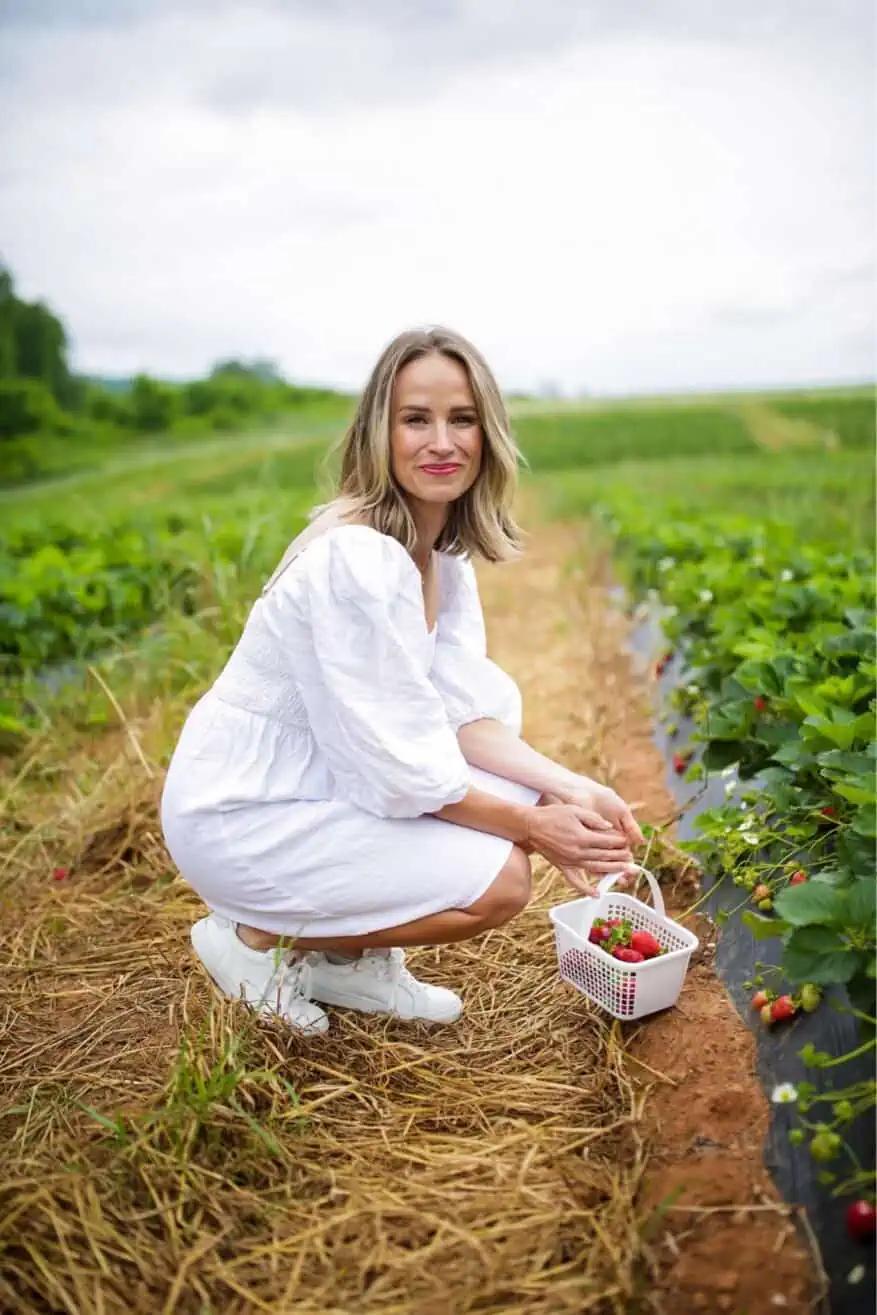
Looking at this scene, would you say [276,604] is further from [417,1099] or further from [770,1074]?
[770,1074]

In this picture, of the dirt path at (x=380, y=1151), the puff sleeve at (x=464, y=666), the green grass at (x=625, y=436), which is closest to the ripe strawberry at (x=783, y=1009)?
the dirt path at (x=380, y=1151)

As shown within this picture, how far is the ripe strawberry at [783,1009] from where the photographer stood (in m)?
2.04

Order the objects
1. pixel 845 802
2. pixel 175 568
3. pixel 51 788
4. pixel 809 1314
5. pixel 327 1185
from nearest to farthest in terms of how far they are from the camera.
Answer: pixel 809 1314
pixel 327 1185
pixel 845 802
pixel 51 788
pixel 175 568

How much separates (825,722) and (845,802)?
17cm

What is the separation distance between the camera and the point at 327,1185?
1.93 m

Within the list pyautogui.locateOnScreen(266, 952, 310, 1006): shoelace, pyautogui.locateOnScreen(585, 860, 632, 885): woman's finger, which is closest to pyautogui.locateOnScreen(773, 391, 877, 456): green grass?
pyautogui.locateOnScreen(585, 860, 632, 885): woman's finger

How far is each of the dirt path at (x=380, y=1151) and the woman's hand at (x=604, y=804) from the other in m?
0.41

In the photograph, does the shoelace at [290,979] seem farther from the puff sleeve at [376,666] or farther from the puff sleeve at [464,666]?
the puff sleeve at [464,666]

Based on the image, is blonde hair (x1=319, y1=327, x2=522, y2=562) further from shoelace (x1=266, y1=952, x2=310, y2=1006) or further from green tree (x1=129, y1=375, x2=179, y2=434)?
green tree (x1=129, y1=375, x2=179, y2=434)

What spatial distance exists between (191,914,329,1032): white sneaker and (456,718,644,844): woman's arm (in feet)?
1.99

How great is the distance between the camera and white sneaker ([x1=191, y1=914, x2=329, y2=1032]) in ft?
7.58

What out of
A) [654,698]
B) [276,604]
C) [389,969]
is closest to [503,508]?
[276,604]

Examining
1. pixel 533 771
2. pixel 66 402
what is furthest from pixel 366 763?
pixel 66 402

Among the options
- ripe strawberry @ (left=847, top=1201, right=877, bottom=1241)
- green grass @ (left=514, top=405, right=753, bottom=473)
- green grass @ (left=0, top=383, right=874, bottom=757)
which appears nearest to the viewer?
ripe strawberry @ (left=847, top=1201, right=877, bottom=1241)
